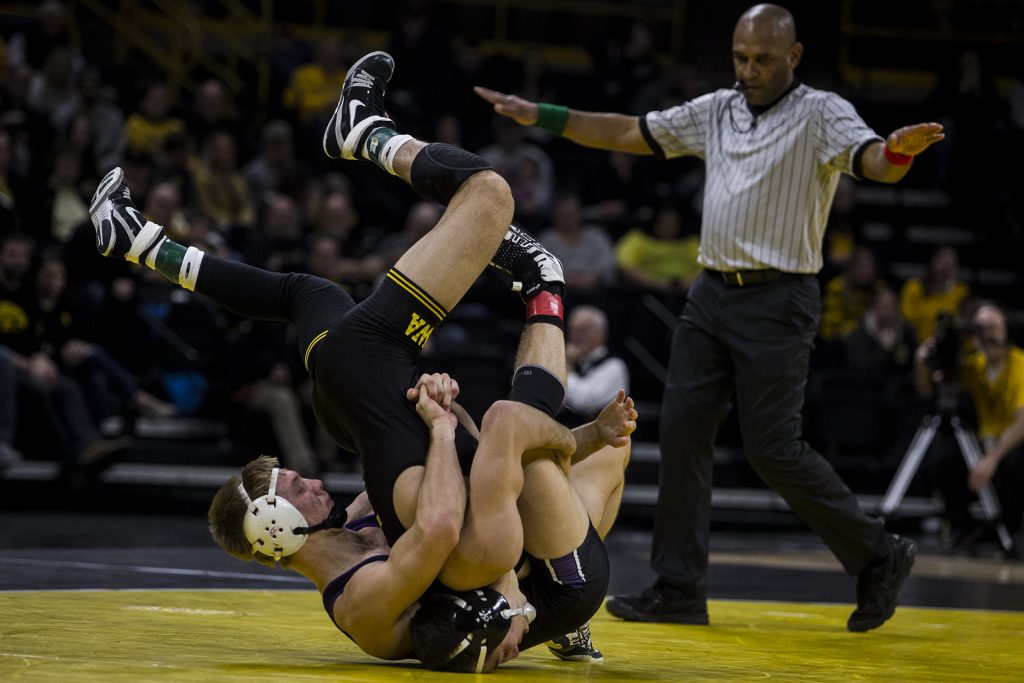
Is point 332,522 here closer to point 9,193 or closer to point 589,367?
point 589,367

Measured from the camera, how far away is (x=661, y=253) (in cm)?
973

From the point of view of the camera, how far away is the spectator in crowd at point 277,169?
983 centimetres

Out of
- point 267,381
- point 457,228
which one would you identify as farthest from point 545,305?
point 267,381

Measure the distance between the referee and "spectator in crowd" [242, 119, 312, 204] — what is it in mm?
5585

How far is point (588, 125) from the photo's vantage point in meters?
4.88

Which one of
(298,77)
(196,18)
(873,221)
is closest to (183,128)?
(298,77)

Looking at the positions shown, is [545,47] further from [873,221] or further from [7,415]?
[7,415]

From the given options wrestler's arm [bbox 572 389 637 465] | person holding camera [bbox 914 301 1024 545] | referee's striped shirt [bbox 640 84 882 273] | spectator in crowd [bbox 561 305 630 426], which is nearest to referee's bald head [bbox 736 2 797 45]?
referee's striped shirt [bbox 640 84 882 273]

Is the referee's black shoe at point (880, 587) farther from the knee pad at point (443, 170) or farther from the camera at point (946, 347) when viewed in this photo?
the camera at point (946, 347)

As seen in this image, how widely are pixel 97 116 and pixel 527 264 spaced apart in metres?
7.17

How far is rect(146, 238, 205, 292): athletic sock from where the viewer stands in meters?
3.85

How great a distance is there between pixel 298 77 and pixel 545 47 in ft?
10.0

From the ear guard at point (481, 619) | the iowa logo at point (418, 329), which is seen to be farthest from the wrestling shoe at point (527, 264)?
the ear guard at point (481, 619)

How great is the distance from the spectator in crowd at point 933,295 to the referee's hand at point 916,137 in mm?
5839
